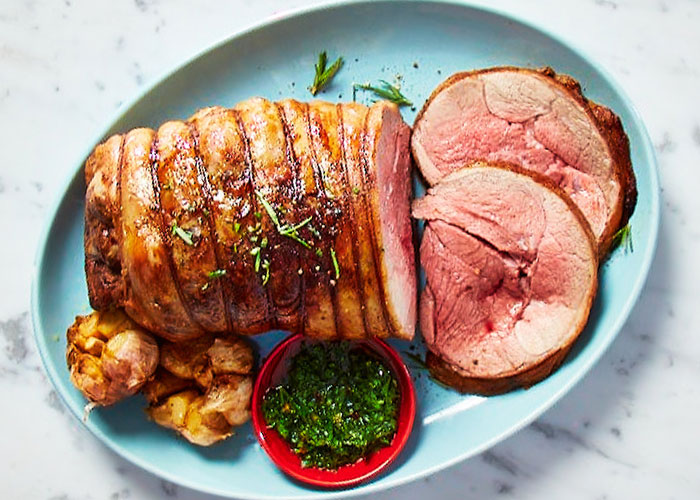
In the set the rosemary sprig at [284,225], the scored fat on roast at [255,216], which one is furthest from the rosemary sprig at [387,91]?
the rosemary sprig at [284,225]

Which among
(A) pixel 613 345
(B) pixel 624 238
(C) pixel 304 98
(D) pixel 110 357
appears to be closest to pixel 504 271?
(B) pixel 624 238

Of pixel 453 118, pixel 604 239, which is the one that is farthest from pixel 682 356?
pixel 453 118

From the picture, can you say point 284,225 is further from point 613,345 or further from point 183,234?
point 613,345

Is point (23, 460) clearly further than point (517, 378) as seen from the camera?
Yes

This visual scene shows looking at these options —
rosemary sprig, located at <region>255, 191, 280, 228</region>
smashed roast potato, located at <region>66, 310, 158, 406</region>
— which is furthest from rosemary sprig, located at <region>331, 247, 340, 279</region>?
smashed roast potato, located at <region>66, 310, 158, 406</region>

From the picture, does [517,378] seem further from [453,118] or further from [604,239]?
[453,118]

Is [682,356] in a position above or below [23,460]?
above
